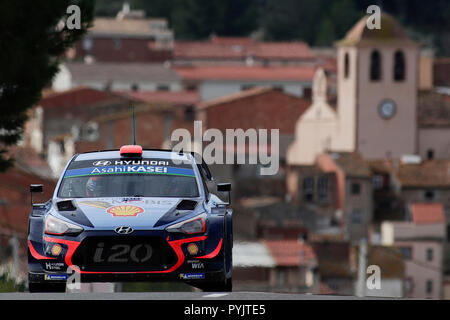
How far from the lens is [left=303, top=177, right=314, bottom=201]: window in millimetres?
105562

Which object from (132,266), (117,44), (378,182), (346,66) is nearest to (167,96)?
(346,66)

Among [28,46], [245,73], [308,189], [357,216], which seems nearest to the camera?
[28,46]

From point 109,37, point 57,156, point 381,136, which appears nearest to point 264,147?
point 381,136

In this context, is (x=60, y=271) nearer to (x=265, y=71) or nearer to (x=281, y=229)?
(x=281, y=229)

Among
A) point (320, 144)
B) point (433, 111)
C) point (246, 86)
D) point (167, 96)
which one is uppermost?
point (246, 86)

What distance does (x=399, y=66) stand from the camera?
126m

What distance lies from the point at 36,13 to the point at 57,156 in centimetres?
6805

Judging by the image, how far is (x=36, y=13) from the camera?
2450 cm

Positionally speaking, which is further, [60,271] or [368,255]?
[368,255]

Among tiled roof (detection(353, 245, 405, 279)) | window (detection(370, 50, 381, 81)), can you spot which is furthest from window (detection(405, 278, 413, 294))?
window (detection(370, 50, 381, 81))

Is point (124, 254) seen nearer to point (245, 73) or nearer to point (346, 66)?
point (346, 66)

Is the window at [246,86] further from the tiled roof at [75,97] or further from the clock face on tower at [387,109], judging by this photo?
the tiled roof at [75,97]

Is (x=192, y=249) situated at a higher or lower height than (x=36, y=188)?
lower

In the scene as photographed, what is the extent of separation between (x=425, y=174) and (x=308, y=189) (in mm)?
9738
